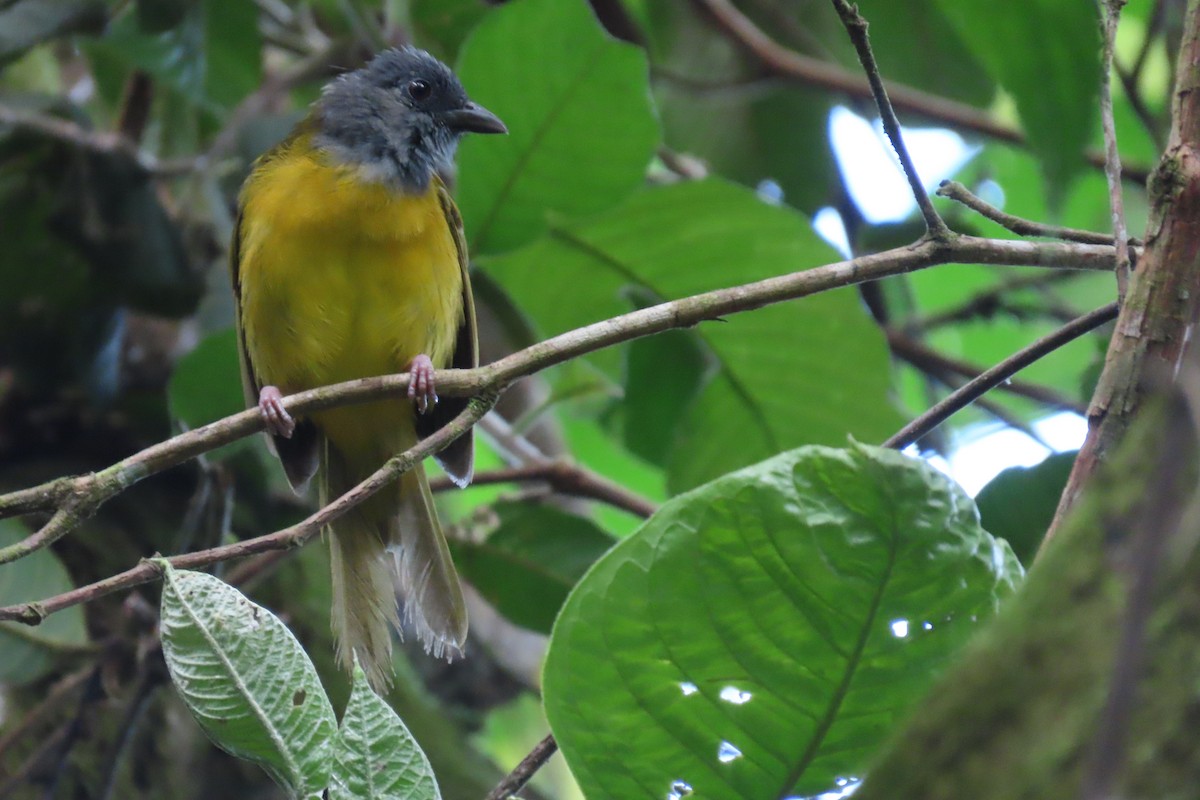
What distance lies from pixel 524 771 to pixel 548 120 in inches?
82.5

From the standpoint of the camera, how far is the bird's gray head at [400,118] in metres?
3.58

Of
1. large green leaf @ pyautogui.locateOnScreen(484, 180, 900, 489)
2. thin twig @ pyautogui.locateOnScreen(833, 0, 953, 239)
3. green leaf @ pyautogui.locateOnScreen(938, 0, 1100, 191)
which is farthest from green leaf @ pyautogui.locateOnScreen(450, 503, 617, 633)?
thin twig @ pyautogui.locateOnScreen(833, 0, 953, 239)

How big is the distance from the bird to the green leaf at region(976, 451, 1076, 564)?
3.92 feet

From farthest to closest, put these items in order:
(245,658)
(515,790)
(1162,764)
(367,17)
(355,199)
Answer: (367,17) → (355,199) → (515,790) → (245,658) → (1162,764)

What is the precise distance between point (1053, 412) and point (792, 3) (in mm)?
1904

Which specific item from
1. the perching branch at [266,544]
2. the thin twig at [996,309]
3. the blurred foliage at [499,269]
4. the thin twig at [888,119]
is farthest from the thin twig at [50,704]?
the thin twig at [996,309]

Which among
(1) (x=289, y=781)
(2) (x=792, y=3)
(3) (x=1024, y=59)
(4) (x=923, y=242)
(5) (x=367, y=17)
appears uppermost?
(2) (x=792, y=3)

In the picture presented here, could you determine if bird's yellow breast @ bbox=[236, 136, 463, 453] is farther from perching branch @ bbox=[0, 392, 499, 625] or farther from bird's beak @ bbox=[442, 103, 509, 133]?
perching branch @ bbox=[0, 392, 499, 625]

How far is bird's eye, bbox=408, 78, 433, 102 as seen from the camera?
13.0 ft

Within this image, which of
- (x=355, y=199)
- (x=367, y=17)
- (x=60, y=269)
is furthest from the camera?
(x=367, y=17)

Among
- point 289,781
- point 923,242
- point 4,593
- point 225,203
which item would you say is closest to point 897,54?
point 225,203

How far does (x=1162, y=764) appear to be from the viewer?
767 mm

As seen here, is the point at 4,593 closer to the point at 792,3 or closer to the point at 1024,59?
the point at 1024,59

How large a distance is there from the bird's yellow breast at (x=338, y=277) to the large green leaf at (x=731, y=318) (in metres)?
0.40
